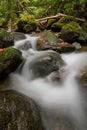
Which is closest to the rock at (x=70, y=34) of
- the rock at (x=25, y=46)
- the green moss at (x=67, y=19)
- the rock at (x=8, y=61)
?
the rock at (x=25, y=46)

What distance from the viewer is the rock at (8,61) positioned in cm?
542

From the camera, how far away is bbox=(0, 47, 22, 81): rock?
5.42m

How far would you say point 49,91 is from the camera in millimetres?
5145

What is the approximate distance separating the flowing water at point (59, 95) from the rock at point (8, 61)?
0.24 meters

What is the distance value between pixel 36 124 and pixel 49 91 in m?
1.62

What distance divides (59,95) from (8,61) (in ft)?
5.69

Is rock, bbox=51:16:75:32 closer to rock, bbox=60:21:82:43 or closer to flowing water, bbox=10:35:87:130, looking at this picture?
rock, bbox=60:21:82:43

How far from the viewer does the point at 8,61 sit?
551cm

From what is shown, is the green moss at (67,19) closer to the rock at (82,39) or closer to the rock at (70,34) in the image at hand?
the rock at (70,34)

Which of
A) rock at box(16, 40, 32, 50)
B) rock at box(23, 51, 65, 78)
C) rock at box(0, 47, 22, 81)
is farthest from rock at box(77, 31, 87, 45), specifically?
rock at box(0, 47, 22, 81)

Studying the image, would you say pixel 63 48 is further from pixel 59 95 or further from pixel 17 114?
pixel 17 114

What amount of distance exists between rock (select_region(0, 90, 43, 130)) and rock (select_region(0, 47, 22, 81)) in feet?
5.00

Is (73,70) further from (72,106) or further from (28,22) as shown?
(28,22)

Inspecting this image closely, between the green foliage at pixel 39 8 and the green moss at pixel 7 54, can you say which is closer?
the green moss at pixel 7 54
